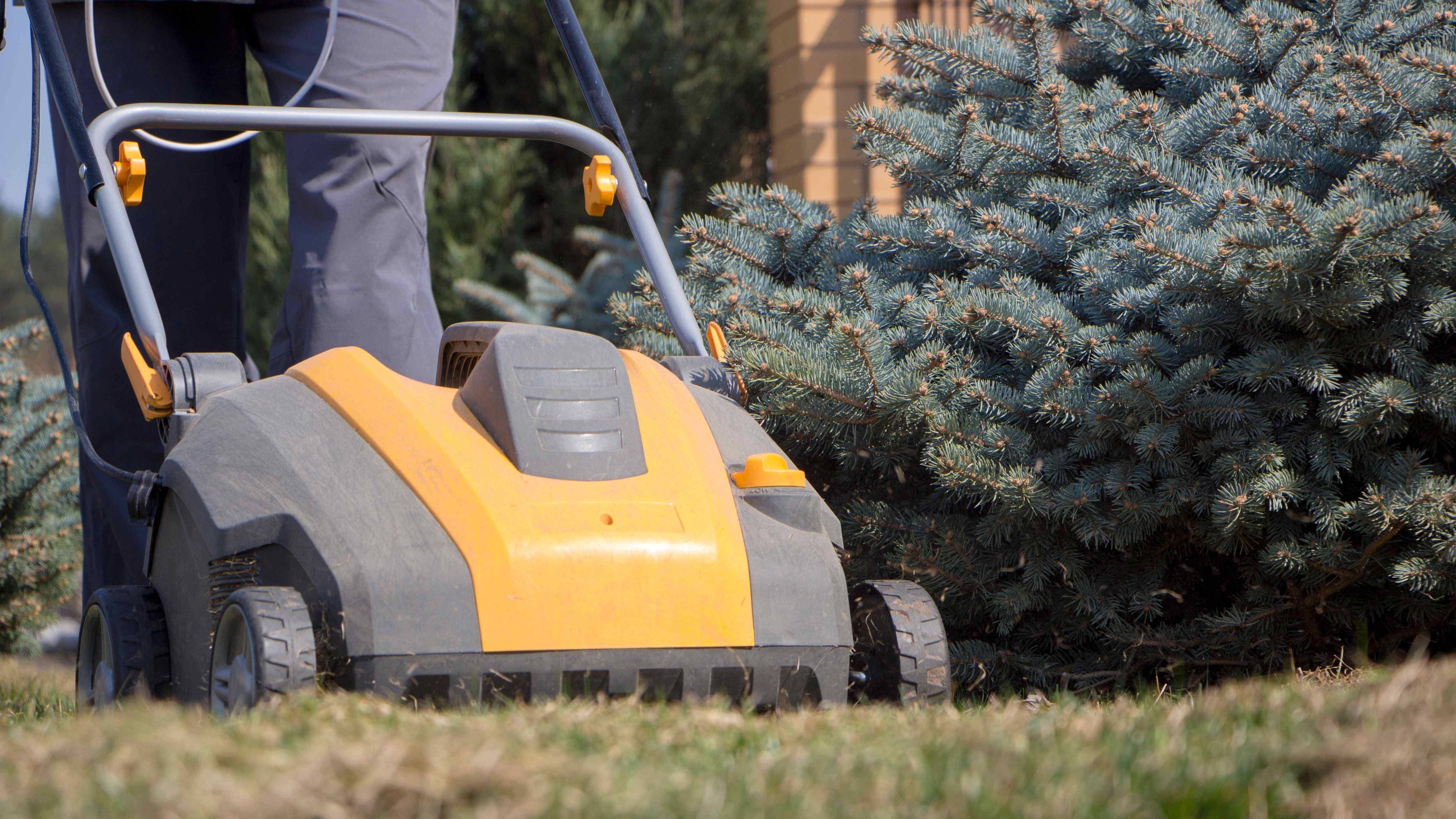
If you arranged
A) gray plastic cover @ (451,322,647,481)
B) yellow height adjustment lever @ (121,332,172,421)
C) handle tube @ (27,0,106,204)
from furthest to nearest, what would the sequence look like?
handle tube @ (27,0,106,204) < yellow height adjustment lever @ (121,332,172,421) < gray plastic cover @ (451,322,647,481)

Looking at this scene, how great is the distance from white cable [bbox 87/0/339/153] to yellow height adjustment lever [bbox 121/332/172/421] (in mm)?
416

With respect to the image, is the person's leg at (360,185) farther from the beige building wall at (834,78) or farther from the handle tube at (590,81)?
the beige building wall at (834,78)

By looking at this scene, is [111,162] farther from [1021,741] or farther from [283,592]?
[1021,741]

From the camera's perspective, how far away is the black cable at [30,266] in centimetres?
216

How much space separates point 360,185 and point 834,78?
2870mm

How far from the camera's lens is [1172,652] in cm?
227

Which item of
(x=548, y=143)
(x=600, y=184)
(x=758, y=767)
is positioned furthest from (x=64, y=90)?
(x=548, y=143)

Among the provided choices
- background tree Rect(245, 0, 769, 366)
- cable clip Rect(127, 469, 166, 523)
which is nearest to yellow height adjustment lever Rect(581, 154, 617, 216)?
cable clip Rect(127, 469, 166, 523)

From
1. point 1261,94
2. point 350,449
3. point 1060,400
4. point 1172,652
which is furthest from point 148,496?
point 1261,94

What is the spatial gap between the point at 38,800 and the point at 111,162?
138 centimetres

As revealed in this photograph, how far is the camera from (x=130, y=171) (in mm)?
2039

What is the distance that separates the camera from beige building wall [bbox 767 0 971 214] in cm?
486

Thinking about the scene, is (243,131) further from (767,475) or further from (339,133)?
(767,475)

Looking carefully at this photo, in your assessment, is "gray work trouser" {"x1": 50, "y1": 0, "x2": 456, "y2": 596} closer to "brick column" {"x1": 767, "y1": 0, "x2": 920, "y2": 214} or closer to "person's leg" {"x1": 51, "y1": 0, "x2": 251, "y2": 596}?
"person's leg" {"x1": 51, "y1": 0, "x2": 251, "y2": 596}
